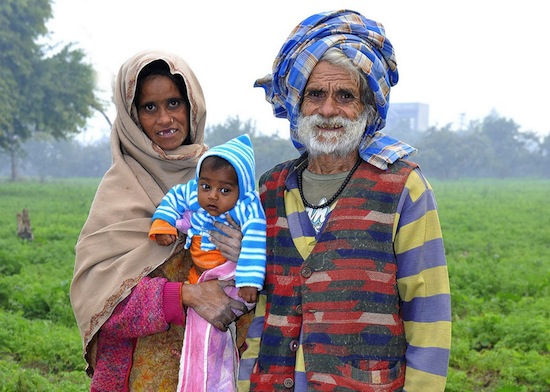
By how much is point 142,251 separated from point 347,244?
0.80 metres

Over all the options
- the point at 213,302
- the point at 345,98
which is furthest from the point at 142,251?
the point at 345,98

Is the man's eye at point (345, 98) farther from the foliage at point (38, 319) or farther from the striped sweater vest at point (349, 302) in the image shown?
the foliage at point (38, 319)

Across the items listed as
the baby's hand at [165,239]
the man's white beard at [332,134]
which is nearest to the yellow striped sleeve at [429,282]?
the man's white beard at [332,134]

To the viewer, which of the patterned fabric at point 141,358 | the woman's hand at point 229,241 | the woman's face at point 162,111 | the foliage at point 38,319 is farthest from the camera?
the foliage at point 38,319

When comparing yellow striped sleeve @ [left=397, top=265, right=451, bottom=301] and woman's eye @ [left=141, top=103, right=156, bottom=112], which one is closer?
yellow striped sleeve @ [left=397, top=265, right=451, bottom=301]

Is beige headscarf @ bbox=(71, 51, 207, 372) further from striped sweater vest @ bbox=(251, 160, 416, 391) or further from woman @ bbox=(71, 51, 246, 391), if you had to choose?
striped sweater vest @ bbox=(251, 160, 416, 391)

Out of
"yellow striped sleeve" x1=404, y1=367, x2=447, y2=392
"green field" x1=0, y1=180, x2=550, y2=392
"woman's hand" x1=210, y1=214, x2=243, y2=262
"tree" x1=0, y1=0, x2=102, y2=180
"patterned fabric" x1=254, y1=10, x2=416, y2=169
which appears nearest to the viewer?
"yellow striped sleeve" x1=404, y1=367, x2=447, y2=392

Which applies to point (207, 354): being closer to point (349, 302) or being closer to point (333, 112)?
point (349, 302)

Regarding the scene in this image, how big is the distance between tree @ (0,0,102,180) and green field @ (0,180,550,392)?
15001mm

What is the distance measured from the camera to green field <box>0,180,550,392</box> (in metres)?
5.44

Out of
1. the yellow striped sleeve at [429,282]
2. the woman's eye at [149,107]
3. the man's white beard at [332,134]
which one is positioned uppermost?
the woman's eye at [149,107]

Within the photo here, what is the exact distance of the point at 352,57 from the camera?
2170 mm

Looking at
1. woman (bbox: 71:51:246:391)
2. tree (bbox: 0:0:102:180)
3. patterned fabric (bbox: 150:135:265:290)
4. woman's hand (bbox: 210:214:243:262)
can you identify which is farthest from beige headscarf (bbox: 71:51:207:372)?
tree (bbox: 0:0:102:180)

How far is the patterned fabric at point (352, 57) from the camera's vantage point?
2.19m
